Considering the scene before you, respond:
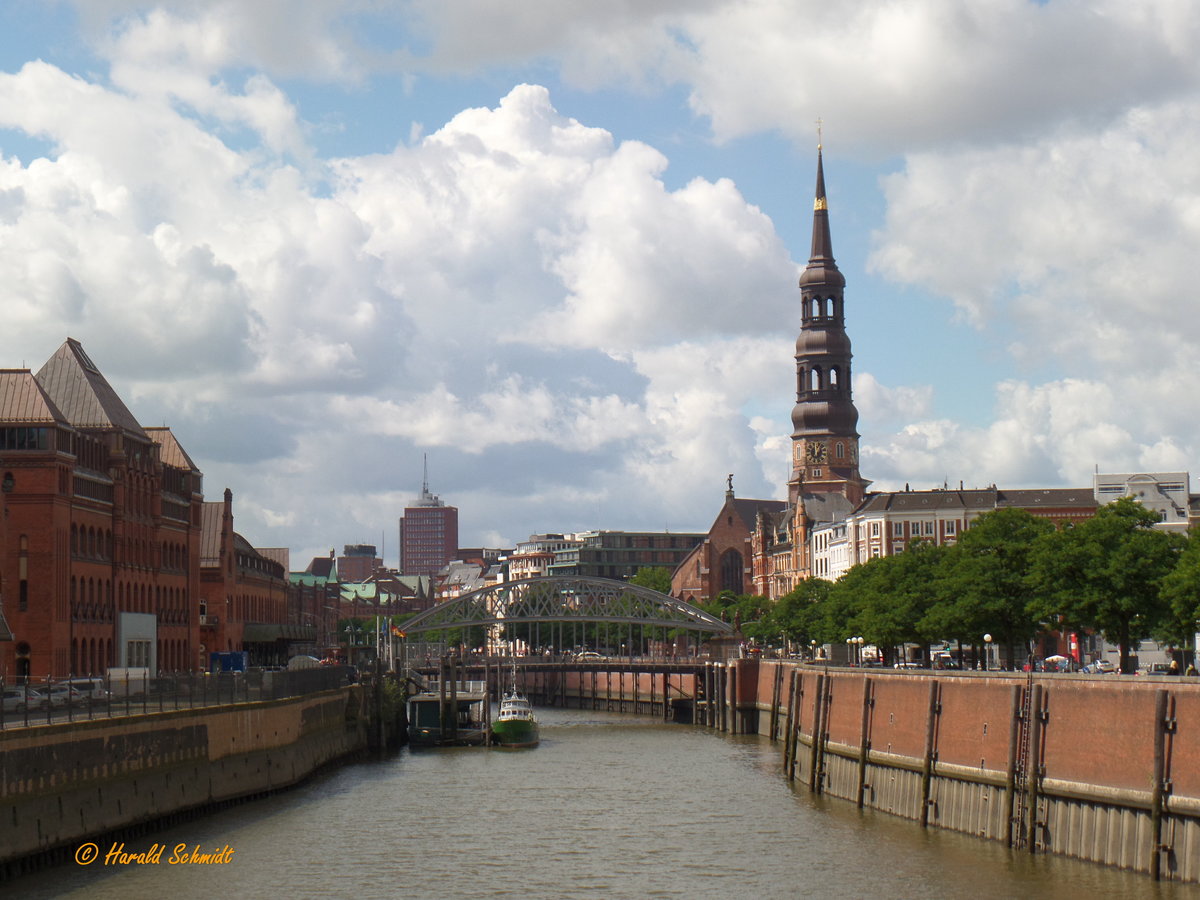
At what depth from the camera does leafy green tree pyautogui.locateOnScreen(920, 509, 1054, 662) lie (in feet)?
309

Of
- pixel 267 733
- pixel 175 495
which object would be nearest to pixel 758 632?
pixel 175 495

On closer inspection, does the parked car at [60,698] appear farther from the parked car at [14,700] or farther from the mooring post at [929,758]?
the mooring post at [929,758]

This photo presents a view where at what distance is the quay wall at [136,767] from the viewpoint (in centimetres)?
4859

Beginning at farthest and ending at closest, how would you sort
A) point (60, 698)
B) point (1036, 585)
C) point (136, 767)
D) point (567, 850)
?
point (1036, 585) → point (567, 850) → point (136, 767) → point (60, 698)

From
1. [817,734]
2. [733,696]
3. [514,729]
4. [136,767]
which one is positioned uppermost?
[136,767]

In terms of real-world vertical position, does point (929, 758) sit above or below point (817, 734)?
above

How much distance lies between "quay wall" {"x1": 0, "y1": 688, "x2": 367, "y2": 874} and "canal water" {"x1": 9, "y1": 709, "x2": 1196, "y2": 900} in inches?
36.6

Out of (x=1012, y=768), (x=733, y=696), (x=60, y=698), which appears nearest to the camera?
(x=60, y=698)

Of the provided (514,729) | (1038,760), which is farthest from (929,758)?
(514,729)

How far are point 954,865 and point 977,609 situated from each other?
39762 mm

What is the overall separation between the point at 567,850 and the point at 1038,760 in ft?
54.1

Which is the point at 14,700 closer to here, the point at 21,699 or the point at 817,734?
the point at 21,699

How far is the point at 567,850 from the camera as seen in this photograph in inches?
2442

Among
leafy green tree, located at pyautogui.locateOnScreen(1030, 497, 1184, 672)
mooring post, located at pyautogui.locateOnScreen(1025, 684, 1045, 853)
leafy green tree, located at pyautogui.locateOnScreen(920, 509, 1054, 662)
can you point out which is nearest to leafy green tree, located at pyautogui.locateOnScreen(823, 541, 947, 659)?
leafy green tree, located at pyautogui.locateOnScreen(920, 509, 1054, 662)
